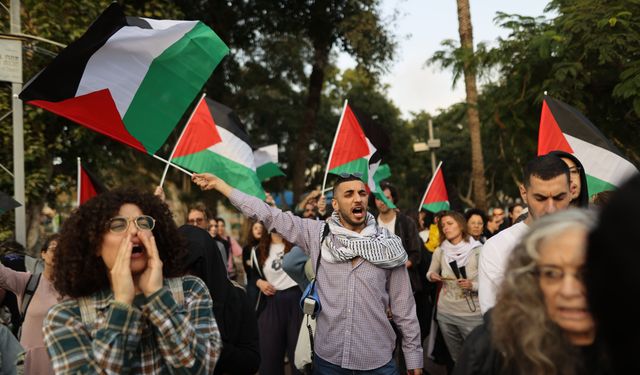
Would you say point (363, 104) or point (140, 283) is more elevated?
point (363, 104)

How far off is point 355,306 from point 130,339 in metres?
2.05

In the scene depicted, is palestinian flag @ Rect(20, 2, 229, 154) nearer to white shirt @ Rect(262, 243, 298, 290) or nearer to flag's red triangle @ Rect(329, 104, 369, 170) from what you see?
white shirt @ Rect(262, 243, 298, 290)

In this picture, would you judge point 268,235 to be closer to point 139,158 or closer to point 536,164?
point 536,164

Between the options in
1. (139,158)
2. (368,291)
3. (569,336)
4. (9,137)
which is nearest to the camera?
(569,336)

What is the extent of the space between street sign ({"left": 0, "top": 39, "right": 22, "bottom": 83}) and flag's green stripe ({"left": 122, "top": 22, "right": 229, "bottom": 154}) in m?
2.25

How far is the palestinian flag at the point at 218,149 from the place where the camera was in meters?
6.87

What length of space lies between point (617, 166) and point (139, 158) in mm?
19110

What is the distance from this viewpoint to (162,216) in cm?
272

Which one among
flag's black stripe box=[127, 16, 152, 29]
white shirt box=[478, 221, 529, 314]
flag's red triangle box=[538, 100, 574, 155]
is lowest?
white shirt box=[478, 221, 529, 314]

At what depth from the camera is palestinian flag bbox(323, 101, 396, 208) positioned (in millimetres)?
7961

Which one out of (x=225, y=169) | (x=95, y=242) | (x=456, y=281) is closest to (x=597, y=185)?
(x=456, y=281)

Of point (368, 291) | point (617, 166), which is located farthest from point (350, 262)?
point (617, 166)

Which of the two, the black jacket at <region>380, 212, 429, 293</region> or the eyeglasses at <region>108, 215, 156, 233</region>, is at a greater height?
the eyeglasses at <region>108, 215, 156, 233</region>

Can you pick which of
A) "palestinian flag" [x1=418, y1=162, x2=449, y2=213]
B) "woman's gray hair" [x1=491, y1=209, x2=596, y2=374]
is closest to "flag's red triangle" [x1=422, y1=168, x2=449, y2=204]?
"palestinian flag" [x1=418, y1=162, x2=449, y2=213]
